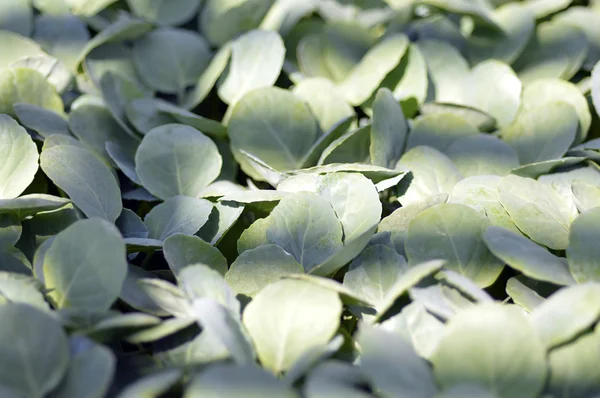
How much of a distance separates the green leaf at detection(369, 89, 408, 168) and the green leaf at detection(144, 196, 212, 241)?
178 mm

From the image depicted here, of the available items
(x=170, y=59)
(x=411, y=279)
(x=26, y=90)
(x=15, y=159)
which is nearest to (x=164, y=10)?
(x=170, y=59)

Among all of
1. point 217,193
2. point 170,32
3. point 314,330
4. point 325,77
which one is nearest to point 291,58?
point 325,77

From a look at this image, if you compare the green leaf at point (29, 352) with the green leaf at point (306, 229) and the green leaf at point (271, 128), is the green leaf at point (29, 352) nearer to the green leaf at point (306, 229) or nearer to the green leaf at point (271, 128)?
the green leaf at point (306, 229)

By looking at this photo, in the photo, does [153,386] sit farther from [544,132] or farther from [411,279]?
[544,132]

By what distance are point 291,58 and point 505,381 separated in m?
0.54

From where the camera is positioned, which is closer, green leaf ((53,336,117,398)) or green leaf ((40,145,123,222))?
green leaf ((53,336,117,398))

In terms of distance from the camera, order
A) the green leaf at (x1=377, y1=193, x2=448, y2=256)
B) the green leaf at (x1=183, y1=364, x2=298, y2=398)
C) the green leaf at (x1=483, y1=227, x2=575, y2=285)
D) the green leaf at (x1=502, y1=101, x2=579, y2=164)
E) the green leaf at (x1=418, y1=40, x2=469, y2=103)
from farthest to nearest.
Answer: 1. the green leaf at (x1=418, y1=40, x2=469, y2=103)
2. the green leaf at (x1=502, y1=101, x2=579, y2=164)
3. the green leaf at (x1=377, y1=193, x2=448, y2=256)
4. the green leaf at (x1=483, y1=227, x2=575, y2=285)
5. the green leaf at (x1=183, y1=364, x2=298, y2=398)

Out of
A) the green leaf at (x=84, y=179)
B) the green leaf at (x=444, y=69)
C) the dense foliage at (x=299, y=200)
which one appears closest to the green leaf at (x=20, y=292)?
the dense foliage at (x=299, y=200)

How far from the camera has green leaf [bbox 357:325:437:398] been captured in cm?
35

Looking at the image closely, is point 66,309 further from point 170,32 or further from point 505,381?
point 170,32

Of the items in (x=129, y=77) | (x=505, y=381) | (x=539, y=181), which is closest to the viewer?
(x=505, y=381)

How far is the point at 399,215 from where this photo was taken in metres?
0.56

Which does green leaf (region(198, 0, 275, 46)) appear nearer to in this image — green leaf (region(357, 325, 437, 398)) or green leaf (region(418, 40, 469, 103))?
green leaf (region(418, 40, 469, 103))

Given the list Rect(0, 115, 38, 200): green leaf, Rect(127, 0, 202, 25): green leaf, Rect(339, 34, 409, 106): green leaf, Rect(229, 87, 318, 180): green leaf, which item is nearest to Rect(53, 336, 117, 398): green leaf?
Rect(0, 115, 38, 200): green leaf
